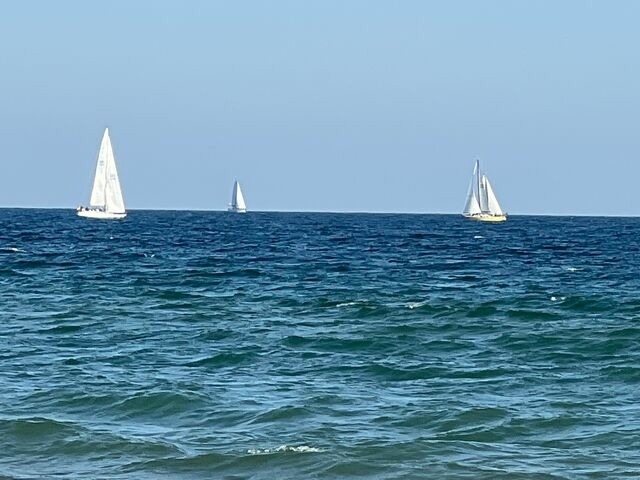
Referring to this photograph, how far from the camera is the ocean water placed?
49.3ft

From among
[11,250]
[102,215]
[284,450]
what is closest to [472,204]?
[102,215]

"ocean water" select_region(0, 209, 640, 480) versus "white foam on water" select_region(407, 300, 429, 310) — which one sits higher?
"white foam on water" select_region(407, 300, 429, 310)

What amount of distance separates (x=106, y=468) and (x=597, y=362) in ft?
35.2

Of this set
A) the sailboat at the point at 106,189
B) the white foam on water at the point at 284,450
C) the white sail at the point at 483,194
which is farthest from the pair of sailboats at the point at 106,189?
the white foam on water at the point at 284,450

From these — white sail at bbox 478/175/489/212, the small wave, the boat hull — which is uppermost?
white sail at bbox 478/175/489/212

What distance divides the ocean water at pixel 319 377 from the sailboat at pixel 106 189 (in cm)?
7499

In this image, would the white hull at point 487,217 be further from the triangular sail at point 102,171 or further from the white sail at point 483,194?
the triangular sail at point 102,171

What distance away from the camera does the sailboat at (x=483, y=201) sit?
13775cm

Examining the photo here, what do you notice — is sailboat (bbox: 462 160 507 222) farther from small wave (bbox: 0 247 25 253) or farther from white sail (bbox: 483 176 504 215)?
small wave (bbox: 0 247 25 253)

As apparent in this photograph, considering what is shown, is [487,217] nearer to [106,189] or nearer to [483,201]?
[483,201]

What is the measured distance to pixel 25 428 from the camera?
16.6m

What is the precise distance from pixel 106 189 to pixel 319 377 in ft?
324

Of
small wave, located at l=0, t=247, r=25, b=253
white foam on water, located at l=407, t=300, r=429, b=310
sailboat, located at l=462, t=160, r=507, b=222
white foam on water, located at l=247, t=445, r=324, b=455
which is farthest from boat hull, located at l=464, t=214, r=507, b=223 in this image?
white foam on water, located at l=247, t=445, r=324, b=455

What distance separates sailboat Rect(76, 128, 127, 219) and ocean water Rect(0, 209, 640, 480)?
75.0m
